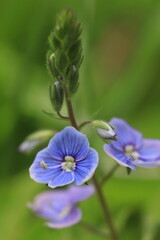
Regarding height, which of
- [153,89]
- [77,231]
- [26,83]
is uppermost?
[26,83]

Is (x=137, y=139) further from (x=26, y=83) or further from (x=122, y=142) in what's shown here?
(x=26, y=83)

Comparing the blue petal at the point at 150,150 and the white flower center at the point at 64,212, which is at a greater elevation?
the blue petal at the point at 150,150

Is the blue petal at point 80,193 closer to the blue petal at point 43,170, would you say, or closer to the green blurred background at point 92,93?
the green blurred background at point 92,93

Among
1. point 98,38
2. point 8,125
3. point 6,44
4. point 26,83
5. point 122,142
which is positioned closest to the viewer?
point 122,142

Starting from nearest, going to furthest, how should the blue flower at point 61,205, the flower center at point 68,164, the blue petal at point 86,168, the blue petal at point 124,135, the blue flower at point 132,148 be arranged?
the blue petal at point 86,168
the flower center at point 68,164
the blue flower at point 132,148
the blue petal at point 124,135
the blue flower at point 61,205

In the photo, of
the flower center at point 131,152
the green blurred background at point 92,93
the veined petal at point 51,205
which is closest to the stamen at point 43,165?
the flower center at point 131,152

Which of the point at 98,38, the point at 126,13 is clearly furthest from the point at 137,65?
the point at 126,13

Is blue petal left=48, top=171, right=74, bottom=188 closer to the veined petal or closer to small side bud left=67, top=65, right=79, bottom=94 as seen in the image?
small side bud left=67, top=65, right=79, bottom=94
